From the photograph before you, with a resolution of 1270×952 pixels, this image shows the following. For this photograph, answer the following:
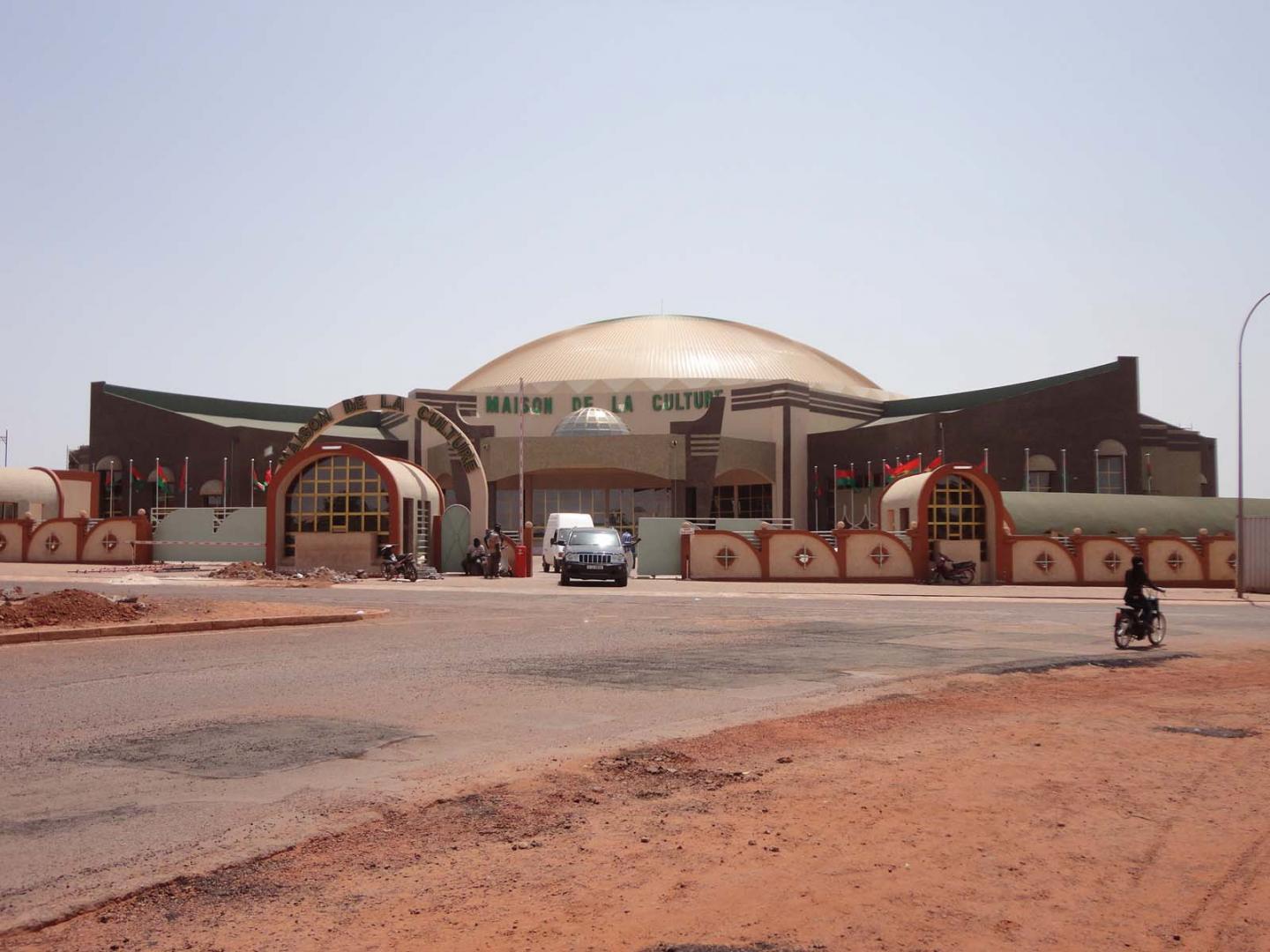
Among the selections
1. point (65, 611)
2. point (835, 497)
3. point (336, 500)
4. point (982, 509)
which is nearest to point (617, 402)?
point (835, 497)

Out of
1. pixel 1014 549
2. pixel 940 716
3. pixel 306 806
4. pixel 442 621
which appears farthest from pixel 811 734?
pixel 1014 549

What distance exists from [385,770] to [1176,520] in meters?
44.9

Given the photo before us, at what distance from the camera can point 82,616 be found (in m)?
16.8

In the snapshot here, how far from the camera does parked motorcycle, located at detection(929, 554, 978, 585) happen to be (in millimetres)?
36875

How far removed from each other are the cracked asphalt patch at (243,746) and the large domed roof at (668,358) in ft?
215

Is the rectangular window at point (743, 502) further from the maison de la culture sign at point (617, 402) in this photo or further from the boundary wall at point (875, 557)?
the boundary wall at point (875, 557)

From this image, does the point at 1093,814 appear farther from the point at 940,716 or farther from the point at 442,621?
the point at 442,621

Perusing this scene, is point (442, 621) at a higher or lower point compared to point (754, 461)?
lower

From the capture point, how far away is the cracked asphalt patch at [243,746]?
299 inches

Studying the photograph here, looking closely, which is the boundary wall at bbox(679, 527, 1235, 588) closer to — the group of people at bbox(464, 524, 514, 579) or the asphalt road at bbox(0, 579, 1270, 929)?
the group of people at bbox(464, 524, 514, 579)

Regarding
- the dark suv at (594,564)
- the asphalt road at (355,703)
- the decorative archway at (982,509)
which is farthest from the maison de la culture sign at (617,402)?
the asphalt road at (355,703)

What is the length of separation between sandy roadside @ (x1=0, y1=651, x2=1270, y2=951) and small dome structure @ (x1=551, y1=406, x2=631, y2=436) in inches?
2256

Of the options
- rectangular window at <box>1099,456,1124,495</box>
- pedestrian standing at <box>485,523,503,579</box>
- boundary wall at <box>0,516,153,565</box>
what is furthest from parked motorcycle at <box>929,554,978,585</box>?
boundary wall at <box>0,516,153,565</box>

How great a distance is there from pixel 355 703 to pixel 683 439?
170 feet
